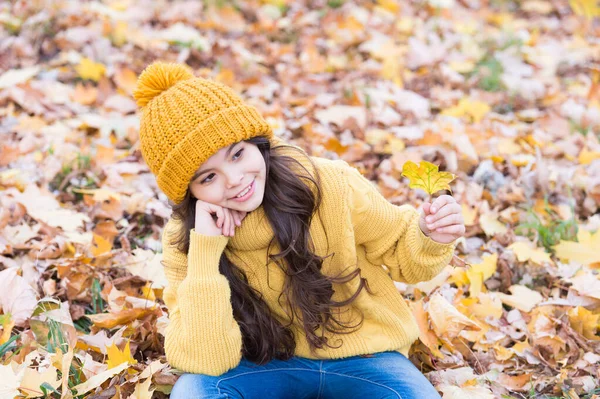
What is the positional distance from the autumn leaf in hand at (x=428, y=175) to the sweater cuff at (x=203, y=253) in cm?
56

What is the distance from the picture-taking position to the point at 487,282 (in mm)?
2578

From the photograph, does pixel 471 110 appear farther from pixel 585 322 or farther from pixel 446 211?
pixel 446 211

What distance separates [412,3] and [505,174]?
110 inches

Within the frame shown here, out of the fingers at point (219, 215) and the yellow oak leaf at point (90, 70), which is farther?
the yellow oak leaf at point (90, 70)

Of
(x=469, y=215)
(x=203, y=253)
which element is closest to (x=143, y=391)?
(x=203, y=253)

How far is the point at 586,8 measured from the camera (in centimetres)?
547

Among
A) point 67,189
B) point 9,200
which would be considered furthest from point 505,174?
point 9,200

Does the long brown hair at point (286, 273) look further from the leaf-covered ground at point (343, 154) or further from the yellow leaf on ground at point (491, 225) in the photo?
the yellow leaf on ground at point (491, 225)

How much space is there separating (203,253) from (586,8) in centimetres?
478

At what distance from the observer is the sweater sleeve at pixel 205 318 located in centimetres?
186

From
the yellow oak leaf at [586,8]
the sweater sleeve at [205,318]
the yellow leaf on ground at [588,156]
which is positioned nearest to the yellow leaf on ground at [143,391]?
the sweater sleeve at [205,318]

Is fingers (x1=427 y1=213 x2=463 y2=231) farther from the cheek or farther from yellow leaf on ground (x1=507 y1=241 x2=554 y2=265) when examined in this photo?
yellow leaf on ground (x1=507 y1=241 x2=554 y2=265)

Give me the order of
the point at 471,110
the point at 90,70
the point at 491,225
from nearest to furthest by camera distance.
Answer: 1. the point at 491,225
2. the point at 471,110
3. the point at 90,70

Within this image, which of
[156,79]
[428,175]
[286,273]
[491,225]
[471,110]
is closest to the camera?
[428,175]
